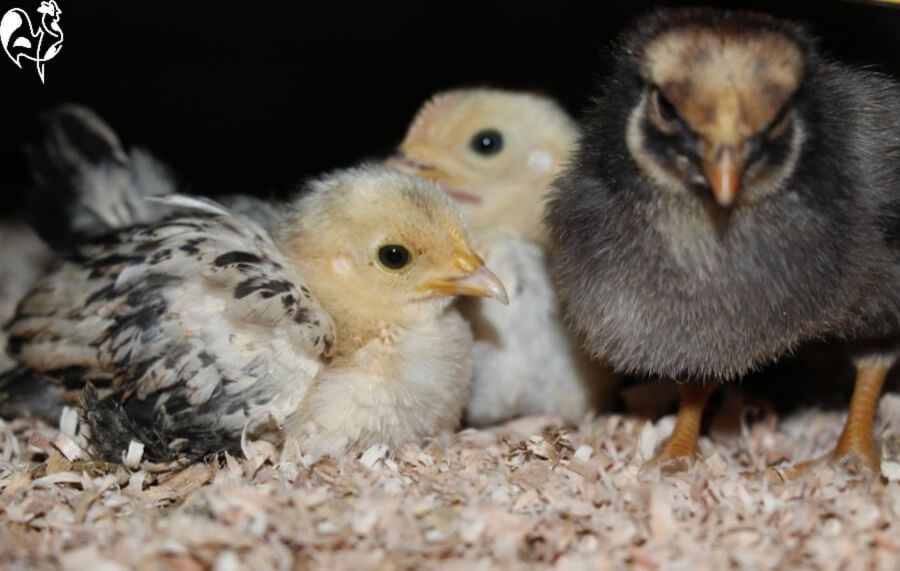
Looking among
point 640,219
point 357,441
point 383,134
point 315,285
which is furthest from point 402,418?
point 383,134

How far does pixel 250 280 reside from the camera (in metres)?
2.25

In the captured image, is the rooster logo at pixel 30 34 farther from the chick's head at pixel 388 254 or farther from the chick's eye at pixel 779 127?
the chick's eye at pixel 779 127

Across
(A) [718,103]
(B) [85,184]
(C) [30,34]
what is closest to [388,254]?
(A) [718,103]

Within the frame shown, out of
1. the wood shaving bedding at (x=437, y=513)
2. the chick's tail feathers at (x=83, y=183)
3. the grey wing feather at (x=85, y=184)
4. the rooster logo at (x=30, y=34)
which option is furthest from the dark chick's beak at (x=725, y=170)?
the rooster logo at (x=30, y=34)

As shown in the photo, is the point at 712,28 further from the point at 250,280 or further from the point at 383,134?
the point at 383,134

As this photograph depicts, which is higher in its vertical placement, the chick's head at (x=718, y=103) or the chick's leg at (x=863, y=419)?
the chick's head at (x=718, y=103)

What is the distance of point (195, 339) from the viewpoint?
7.22 ft

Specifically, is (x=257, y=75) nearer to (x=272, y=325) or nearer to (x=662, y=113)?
(x=272, y=325)

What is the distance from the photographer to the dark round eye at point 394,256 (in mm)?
2346

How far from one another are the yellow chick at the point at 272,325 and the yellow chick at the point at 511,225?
22 cm

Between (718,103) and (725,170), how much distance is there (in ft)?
0.42

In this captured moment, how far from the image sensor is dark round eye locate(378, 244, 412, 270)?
235 cm

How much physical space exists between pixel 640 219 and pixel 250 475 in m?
0.98

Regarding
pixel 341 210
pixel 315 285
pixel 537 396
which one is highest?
pixel 341 210
